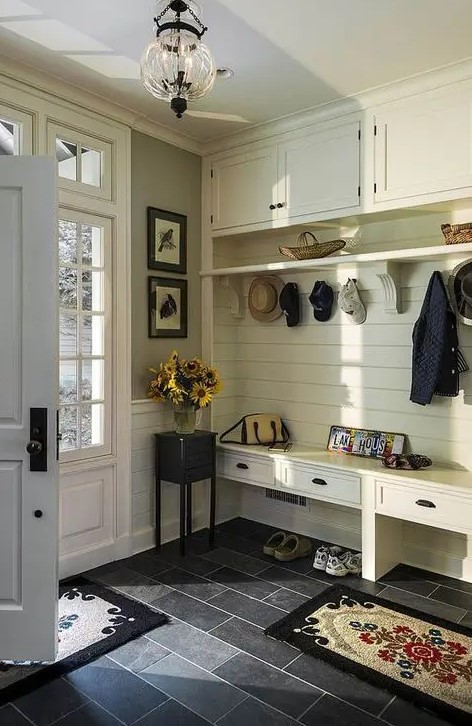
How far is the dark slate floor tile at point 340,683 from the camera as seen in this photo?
2.05m

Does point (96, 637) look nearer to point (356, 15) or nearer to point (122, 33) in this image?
point (122, 33)

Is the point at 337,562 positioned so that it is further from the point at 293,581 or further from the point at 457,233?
the point at 457,233

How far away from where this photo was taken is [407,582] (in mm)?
3092

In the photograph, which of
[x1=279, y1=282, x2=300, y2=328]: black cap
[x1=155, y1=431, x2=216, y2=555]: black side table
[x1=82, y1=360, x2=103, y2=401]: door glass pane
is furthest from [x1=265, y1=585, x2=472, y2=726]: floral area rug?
[x1=279, y1=282, x2=300, y2=328]: black cap

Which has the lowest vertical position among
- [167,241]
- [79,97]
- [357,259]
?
[357,259]

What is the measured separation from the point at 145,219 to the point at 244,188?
704 millimetres

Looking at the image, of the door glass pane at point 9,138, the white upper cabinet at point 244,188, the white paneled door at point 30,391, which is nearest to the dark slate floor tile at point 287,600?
the white paneled door at point 30,391

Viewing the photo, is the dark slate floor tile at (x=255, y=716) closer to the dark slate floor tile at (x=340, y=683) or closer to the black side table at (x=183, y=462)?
the dark slate floor tile at (x=340, y=683)

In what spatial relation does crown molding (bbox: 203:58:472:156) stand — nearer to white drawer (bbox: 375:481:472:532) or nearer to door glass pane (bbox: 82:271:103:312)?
door glass pane (bbox: 82:271:103:312)

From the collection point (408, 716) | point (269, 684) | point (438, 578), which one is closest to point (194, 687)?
point (269, 684)

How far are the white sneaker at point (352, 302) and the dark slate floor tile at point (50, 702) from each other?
8.11ft

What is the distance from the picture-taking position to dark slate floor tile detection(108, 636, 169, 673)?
7.45 ft

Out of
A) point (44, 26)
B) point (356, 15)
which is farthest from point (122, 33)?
point (356, 15)

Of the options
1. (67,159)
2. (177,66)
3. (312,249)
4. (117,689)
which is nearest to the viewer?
(177,66)
